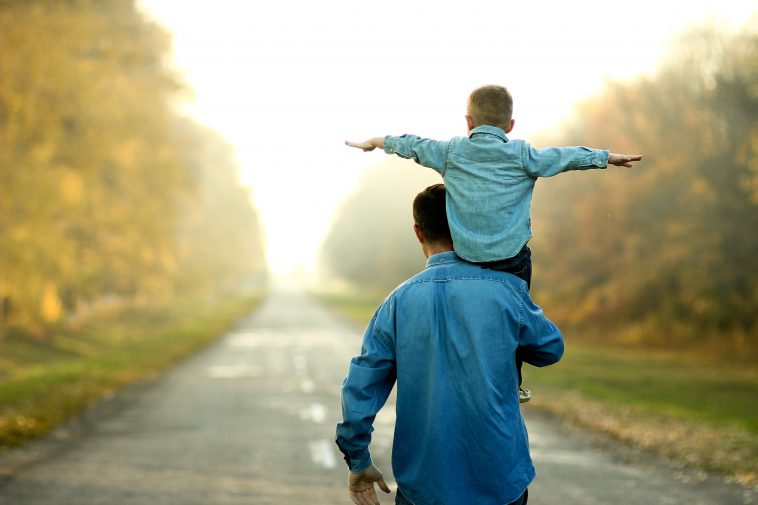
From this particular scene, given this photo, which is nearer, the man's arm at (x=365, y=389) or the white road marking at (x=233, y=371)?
the man's arm at (x=365, y=389)

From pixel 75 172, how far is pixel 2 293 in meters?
3.38

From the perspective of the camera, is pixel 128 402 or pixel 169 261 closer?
pixel 128 402

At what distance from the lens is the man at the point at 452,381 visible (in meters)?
3.10

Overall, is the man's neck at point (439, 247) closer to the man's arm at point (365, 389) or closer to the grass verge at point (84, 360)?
the man's arm at point (365, 389)

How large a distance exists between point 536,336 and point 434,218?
0.55m

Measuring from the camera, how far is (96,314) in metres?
37.8

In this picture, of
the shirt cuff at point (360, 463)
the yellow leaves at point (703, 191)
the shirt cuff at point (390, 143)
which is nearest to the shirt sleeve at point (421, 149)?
the shirt cuff at point (390, 143)

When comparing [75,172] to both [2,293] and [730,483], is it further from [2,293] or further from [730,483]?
[730,483]

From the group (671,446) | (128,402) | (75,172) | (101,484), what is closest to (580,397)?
(671,446)

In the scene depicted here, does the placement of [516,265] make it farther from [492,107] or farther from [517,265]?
[492,107]

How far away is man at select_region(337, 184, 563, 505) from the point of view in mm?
3104

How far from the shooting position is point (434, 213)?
133 inches

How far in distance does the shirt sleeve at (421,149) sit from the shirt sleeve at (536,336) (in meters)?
0.54

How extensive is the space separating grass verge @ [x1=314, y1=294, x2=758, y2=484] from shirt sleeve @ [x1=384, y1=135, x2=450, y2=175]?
657 cm
